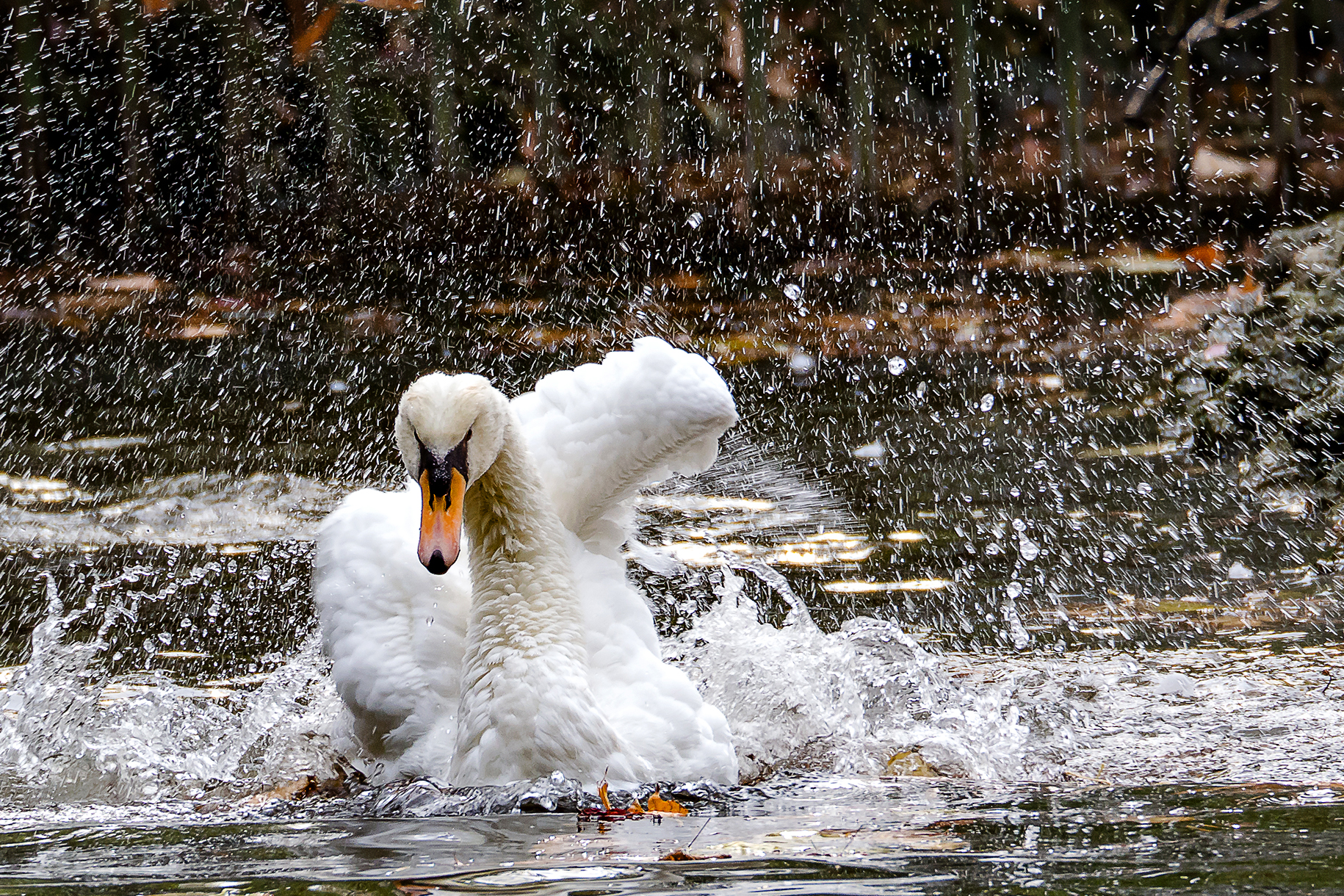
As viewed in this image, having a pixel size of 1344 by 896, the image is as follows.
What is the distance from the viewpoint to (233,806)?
391cm

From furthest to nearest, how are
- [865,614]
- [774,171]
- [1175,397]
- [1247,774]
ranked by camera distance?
1. [774,171]
2. [1175,397]
3. [865,614]
4. [1247,774]

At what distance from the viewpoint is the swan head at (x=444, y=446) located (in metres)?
3.70

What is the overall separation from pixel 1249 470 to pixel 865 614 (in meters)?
2.75

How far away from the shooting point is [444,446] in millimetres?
3910

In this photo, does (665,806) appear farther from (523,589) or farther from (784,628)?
(784,628)

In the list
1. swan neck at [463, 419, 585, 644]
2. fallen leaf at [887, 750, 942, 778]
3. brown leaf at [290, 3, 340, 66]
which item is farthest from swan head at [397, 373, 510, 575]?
brown leaf at [290, 3, 340, 66]

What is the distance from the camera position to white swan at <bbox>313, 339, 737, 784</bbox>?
12.6 ft

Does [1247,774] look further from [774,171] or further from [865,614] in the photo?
[774,171]

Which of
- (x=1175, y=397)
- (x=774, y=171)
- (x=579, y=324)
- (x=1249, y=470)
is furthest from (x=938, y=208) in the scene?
(x=1249, y=470)

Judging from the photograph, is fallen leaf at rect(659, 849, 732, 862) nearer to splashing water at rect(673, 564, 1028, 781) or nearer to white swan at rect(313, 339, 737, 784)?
white swan at rect(313, 339, 737, 784)

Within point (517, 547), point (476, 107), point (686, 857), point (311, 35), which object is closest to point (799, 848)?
point (686, 857)

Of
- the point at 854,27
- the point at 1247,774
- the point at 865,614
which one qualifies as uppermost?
the point at 854,27

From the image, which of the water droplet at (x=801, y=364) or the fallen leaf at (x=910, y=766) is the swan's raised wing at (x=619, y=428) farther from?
the water droplet at (x=801, y=364)

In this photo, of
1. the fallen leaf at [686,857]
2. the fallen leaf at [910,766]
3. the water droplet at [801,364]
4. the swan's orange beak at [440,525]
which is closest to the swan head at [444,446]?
the swan's orange beak at [440,525]
